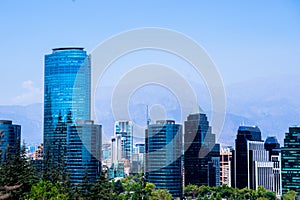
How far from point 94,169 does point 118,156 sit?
8.35 meters

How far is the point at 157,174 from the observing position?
131 feet

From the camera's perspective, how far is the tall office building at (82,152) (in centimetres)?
4116

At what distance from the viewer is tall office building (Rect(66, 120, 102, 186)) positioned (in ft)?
135

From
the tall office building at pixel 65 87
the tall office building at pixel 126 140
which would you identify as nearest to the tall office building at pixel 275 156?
the tall office building at pixel 126 140

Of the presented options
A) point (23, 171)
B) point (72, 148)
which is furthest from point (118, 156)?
point (23, 171)

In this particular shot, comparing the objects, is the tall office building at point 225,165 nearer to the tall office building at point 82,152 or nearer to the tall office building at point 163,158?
the tall office building at point 163,158

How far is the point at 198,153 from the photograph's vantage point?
158 feet

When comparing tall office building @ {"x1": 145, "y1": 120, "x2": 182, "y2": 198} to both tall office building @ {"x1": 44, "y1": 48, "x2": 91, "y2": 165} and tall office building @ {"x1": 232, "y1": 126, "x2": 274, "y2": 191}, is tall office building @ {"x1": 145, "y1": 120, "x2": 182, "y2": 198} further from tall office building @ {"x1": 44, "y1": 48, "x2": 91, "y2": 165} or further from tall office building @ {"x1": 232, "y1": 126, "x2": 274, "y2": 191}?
tall office building @ {"x1": 232, "y1": 126, "x2": 274, "y2": 191}

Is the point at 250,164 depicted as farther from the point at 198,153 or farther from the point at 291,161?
the point at 198,153

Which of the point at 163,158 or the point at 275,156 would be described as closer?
the point at 163,158

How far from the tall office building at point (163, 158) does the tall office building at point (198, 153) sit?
15.2 feet

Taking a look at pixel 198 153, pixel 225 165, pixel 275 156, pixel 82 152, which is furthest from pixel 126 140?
pixel 275 156

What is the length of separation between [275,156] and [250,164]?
5.06 metres

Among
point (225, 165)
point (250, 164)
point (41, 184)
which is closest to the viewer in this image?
point (41, 184)
